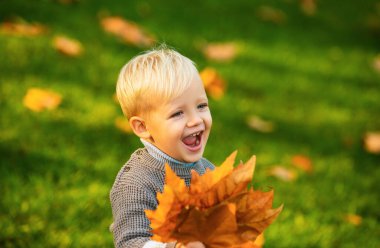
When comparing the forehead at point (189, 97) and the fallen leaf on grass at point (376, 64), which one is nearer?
the forehead at point (189, 97)

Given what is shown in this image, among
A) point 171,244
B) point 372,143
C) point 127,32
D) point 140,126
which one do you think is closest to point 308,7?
point 127,32

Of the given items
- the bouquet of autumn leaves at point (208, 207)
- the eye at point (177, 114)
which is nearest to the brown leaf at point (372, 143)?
the eye at point (177, 114)

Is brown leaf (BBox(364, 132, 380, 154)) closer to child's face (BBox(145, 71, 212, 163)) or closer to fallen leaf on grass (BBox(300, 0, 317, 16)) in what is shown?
child's face (BBox(145, 71, 212, 163))

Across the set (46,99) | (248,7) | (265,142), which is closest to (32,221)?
(46,99)

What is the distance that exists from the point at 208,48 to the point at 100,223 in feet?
7.17

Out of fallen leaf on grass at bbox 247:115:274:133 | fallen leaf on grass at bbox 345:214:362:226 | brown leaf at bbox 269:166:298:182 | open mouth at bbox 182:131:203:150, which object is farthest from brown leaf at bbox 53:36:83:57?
open mouth at bbox 182:131:203:150

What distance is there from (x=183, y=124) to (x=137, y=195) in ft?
0.86

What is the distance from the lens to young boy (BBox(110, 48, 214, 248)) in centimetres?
174

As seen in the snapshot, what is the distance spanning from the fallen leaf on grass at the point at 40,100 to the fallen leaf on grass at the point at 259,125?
47.2 inches

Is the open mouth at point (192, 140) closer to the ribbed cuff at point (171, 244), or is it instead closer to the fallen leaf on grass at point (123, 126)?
the ribbed cuff at point (171, 244)

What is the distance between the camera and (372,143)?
12.0 ft

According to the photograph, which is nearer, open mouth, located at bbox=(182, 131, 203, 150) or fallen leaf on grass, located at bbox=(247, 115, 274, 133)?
open mouth, located at bbox=(182, 131, 203, 150)

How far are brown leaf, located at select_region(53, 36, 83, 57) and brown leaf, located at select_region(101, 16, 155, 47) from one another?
0.41 metres

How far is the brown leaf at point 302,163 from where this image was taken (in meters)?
3.36
